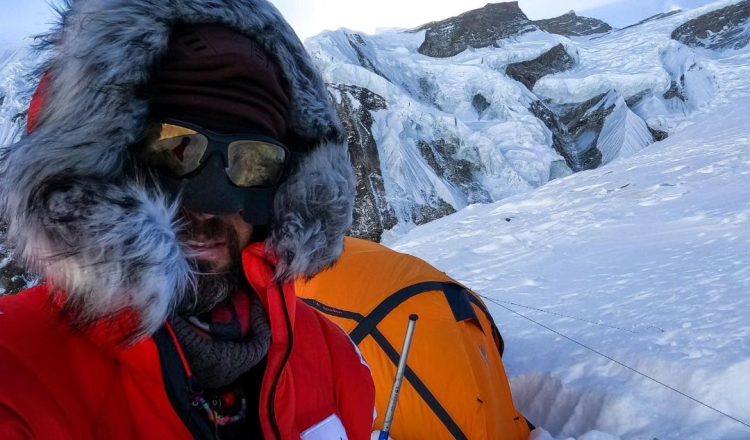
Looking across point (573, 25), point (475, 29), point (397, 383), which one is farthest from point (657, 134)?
point (573, 25)

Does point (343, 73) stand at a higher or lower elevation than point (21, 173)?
higher

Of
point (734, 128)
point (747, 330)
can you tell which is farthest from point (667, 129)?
point (747, 330)

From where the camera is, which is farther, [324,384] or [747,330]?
[747,330]

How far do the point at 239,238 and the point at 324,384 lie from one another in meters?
0.39

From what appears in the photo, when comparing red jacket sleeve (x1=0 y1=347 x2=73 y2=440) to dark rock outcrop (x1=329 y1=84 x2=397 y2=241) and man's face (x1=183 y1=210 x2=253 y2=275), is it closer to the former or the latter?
man's face (x1=183 y1=210 x2=253 y2=275)

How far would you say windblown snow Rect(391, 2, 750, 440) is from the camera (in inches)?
96.3

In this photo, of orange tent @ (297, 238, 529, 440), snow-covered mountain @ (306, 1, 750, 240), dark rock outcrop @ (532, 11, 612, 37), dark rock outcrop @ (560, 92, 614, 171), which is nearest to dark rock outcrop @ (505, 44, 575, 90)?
snow-covered mountain @ (306, 1, 750, 240)

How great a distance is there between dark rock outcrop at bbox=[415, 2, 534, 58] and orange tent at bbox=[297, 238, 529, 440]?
34.3 metres

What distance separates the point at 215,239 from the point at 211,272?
0.29 feet

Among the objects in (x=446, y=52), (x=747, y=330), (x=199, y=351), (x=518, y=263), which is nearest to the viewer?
(x=199, y=351)

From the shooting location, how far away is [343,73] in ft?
68.1

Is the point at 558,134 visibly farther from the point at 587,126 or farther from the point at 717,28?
the point at 717,28

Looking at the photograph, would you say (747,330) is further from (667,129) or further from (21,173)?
(667,129)

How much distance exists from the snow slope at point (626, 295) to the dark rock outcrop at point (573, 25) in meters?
46.3
